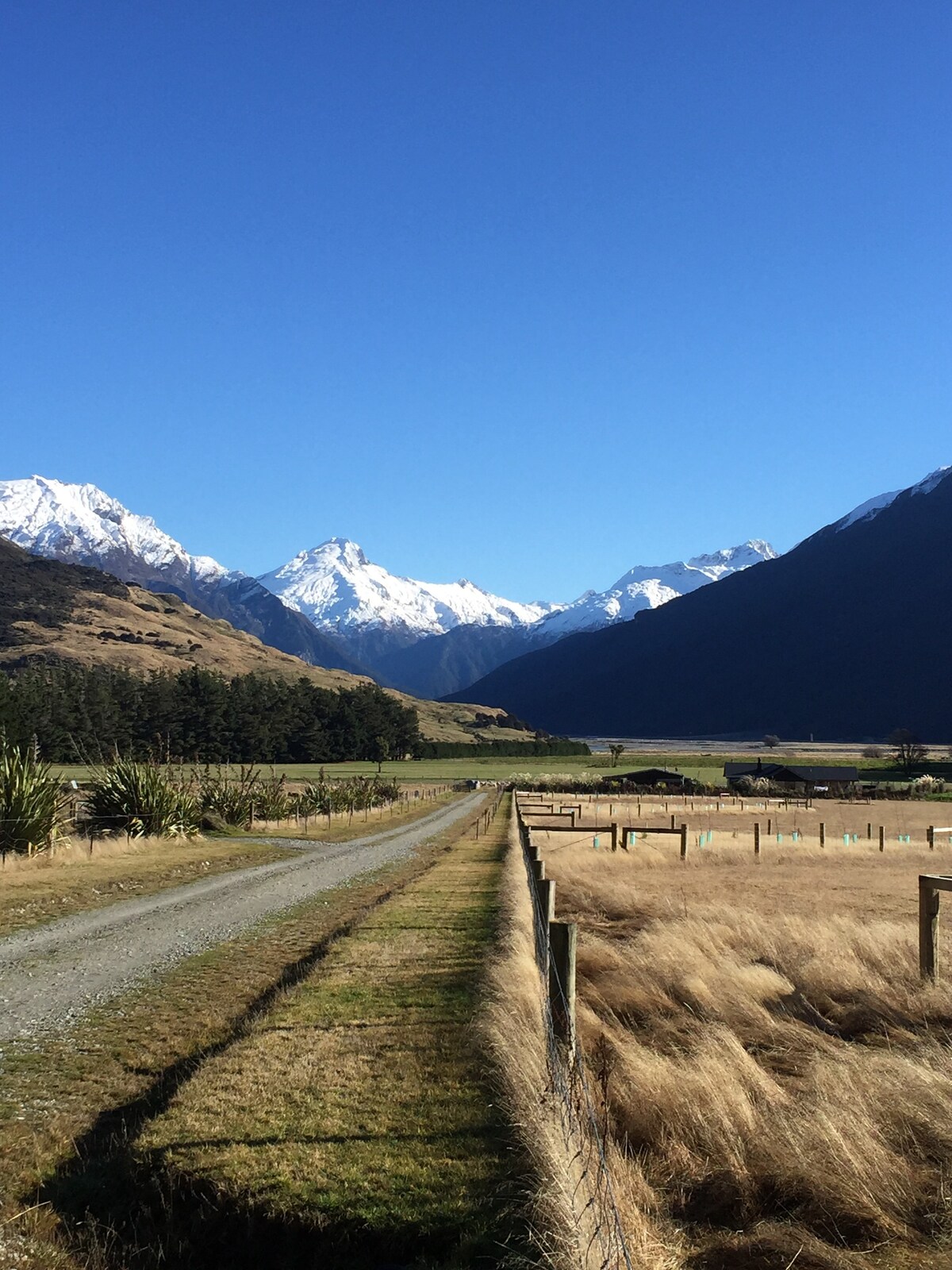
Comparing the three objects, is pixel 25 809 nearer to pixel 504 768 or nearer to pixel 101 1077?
pixel 101 1077

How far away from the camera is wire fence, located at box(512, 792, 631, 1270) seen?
4207 millimetres

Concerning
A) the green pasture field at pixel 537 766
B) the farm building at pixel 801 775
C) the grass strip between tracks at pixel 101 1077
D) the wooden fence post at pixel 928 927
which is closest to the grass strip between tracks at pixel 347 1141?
the grass strip between tracks at pixel 101 1077

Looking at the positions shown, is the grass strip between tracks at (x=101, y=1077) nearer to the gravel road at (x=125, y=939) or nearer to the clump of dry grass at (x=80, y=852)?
the gravel road at (x=125, y=939)

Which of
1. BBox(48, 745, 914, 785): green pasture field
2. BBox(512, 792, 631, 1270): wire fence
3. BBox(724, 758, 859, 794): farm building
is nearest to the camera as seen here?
BBox(512, 792, 631, 1270): wire fence

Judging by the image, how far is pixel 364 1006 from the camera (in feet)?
27.8

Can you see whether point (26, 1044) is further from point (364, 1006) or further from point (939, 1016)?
point (939, 1016)

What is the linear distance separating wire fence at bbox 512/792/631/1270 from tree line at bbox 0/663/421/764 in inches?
2462

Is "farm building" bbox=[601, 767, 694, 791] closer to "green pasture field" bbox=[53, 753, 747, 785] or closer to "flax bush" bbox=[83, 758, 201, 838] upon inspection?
"green pasture field" bbox=[53, 753, 747, 785]

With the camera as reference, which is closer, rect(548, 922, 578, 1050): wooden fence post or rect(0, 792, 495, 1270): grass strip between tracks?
rect(0, 792, 495, 1270): grass strip between tracks

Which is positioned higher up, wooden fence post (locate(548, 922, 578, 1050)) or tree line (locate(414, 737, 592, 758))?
wooden fence post (locate(548, 922, 578, 1050))

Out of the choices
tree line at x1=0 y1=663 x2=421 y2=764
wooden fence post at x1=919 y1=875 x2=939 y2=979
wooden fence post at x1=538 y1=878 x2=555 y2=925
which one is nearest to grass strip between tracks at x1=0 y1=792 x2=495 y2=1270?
wooden fence post at x1=538 y1=878 x2=555 y2=925

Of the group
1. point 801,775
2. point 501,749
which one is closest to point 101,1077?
point 801,775

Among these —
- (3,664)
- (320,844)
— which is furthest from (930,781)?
(3,664)

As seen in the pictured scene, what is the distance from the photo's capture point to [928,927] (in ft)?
33.1
